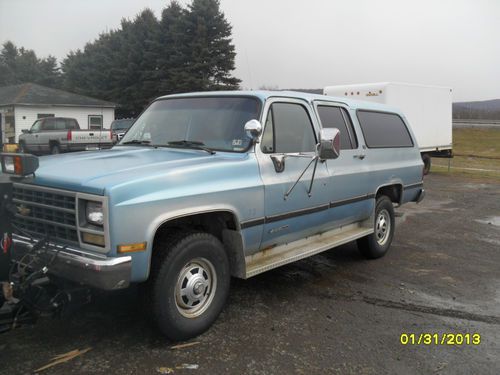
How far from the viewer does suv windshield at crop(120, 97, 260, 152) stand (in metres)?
4.41

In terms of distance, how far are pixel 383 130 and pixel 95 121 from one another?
29.8 meters

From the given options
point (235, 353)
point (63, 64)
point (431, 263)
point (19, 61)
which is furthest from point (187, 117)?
point (19, 61)

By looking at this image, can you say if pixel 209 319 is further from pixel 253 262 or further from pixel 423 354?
pixel 423 354

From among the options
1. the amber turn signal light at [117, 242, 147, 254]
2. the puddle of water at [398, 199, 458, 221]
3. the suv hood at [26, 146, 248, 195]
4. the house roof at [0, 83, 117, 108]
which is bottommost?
the puddle of water at [398, 199, 458, 221]

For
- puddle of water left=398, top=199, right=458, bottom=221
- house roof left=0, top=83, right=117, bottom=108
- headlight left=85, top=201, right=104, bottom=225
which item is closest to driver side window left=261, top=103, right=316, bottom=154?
headlight left=85, top=201, right=104, bottom=225

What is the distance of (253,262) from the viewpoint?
4.34 meters

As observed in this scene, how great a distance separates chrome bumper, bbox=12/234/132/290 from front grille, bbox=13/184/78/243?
114 millimetres

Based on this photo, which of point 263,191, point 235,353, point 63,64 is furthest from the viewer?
point 63,64

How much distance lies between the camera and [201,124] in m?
4.61

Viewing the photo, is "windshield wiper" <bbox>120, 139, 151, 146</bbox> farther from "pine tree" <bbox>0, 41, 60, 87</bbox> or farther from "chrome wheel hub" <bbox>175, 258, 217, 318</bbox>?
"pine tree" <bbox>0, 41, 60, 87</bbox>

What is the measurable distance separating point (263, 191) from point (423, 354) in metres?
1.85

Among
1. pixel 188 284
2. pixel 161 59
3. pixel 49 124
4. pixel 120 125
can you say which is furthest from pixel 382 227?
pixel 161 59

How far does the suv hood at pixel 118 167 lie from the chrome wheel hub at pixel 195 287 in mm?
741
